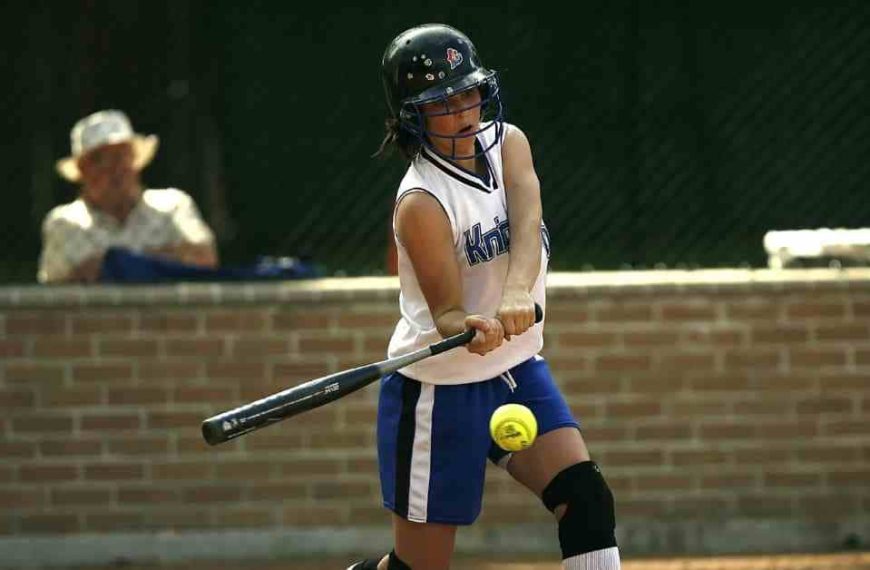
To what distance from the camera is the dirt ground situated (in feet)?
24.3

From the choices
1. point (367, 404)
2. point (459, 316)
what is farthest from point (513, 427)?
point (367, 404)

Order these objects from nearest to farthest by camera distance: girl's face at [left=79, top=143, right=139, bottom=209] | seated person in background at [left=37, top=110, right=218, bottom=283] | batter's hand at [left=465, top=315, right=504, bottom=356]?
batter's hand at [left=465, top=315, right=504, bottom=356]
seated person in background at [left=37, top=110, right=218, bottom=283]
girl's face at [left=79, top=143, right=139, bottom=209]

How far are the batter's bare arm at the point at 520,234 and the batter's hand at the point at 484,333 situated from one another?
4 cm

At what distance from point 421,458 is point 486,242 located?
0.65 meters

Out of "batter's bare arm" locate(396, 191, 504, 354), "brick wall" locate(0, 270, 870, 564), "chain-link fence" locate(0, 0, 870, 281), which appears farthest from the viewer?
"chain-link fence" locate(0, 0, 870, 281)

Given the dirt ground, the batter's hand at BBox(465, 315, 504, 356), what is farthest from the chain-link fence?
the batter's hand at BBox(465, 315, 504, 356)

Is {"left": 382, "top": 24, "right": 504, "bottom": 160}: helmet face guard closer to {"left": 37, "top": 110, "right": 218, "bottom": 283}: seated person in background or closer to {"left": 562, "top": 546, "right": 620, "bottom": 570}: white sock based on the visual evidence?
{"left": 562, "top": 546, "right": 620, "bottom": 570}: white sock

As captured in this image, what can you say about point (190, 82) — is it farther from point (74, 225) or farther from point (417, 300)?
point (417, 300)

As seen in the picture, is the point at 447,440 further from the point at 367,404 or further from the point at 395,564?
the point at 367,404

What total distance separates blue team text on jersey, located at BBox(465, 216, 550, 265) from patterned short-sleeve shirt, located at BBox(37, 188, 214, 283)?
3.09 m

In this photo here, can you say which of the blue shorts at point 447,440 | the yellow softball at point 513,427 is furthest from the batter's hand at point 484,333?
the blue shorts at point 447,440

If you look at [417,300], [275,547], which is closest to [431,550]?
[417,300]

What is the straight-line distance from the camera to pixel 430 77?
195 inches

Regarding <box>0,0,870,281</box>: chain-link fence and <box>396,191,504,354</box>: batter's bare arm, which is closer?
<box>396,191,504,354</box>: batter's bare arm
